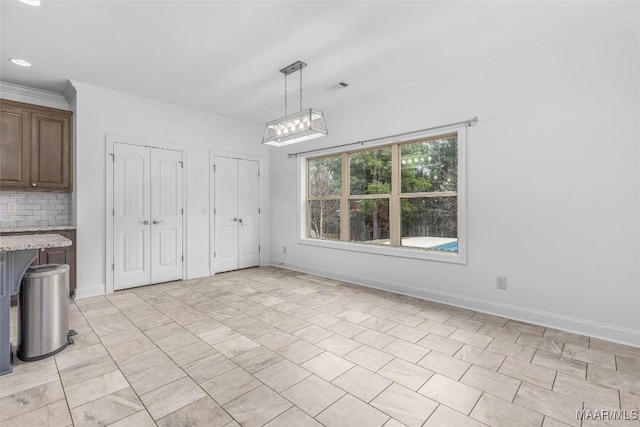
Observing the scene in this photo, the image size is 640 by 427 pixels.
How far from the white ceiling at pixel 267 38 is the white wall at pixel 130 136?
0.39 m

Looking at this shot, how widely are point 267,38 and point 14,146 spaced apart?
3509mm

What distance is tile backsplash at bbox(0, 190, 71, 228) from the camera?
13.4ft

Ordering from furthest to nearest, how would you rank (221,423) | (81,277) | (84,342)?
(81,277), (84,342), (221,423)

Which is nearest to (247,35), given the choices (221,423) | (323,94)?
(323,94)

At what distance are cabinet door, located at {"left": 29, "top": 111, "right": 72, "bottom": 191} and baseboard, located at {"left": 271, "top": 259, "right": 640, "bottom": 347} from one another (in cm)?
424

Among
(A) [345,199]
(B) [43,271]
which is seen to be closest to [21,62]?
(B) [43,271]

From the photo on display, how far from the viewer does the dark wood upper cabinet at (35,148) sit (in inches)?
151

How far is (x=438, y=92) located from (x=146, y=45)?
3245mm

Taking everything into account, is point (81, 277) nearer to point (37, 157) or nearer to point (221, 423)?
point (37, 157)

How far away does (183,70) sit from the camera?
144 inches

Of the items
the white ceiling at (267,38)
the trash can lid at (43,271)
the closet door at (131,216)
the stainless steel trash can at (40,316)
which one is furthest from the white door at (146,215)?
the stainless steel trash can at (40,316)

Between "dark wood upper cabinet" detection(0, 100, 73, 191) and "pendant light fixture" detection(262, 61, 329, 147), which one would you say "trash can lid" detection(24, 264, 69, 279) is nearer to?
"dark wood upper cabinet" detection(0, 100, 73, 191)

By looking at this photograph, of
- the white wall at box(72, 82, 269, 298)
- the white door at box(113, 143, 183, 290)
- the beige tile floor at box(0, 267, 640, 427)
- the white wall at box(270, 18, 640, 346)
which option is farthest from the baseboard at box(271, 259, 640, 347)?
the white door at box(113, 143, 183, 290)

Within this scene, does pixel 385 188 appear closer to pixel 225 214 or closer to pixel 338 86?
pixel 338 86
